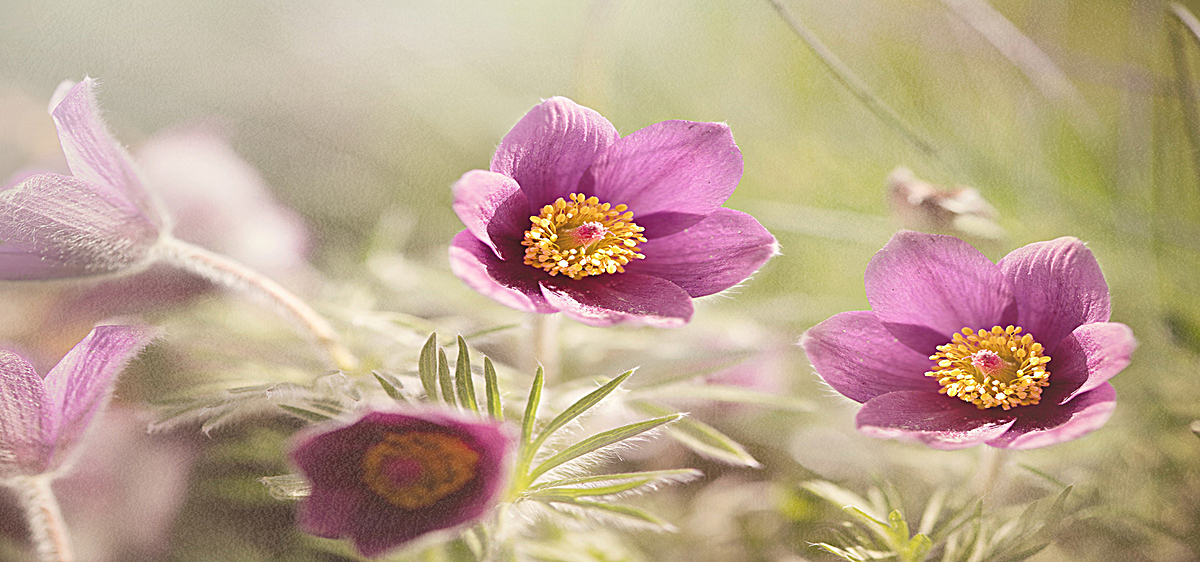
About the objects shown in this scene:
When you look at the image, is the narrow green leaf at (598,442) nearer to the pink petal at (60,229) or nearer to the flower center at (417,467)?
the flower center at (417,467)

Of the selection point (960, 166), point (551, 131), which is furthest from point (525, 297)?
point (960, 166)

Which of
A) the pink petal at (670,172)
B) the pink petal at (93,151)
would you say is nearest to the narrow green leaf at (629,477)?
the pink petal at (670,172)

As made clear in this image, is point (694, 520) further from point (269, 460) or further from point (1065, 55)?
point (1065, 55)

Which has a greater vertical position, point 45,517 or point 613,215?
point 613,215

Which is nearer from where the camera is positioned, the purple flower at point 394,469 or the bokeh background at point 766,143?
the purple flower at point 394,469

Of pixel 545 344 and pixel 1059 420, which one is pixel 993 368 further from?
pixel 545 344

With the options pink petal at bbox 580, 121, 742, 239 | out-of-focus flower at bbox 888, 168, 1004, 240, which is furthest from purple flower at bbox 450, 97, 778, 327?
out-of-focus flower at bbox 888, 168, 1004, 240

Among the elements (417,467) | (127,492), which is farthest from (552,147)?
(127,492)
